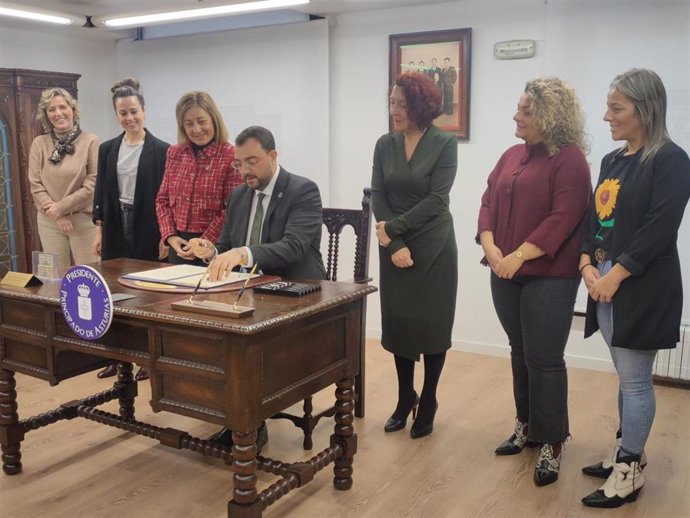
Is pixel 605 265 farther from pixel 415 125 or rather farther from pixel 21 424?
pixel 21 424

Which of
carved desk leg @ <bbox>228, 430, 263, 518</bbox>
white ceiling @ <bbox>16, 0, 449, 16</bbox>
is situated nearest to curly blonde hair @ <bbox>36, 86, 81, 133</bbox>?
white ceiling @ <bbox>16, 0, 449, 16</bbox>

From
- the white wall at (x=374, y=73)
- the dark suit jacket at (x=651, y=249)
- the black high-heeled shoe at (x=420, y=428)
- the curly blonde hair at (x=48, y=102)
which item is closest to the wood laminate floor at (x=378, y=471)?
the black high-heeled shoe at (x=420, y=428)

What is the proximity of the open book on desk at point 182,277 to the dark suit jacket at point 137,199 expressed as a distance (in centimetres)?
83

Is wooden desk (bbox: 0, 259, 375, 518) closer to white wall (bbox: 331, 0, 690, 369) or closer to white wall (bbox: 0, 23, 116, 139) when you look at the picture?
white wall (bbox: 331, 0, 690, 369)

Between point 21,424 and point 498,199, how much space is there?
203 cm

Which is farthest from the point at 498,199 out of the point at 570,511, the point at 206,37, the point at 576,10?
the point at 206,37

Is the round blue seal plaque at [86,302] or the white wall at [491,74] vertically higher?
the white wall at [491,74]

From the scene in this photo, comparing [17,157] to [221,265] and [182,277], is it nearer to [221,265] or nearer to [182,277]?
[182,277]

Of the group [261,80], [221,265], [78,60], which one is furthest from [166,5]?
[221,265]

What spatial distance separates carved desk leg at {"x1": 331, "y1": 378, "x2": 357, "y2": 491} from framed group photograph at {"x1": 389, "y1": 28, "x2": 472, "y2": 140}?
88.4 inches

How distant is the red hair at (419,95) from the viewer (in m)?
2.78

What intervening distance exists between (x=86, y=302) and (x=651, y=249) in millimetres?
1786

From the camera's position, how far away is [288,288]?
2.30m

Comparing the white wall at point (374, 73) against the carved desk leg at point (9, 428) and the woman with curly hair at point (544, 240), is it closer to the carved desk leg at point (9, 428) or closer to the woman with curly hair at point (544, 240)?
the woman with curly hair at point (544, 240)
